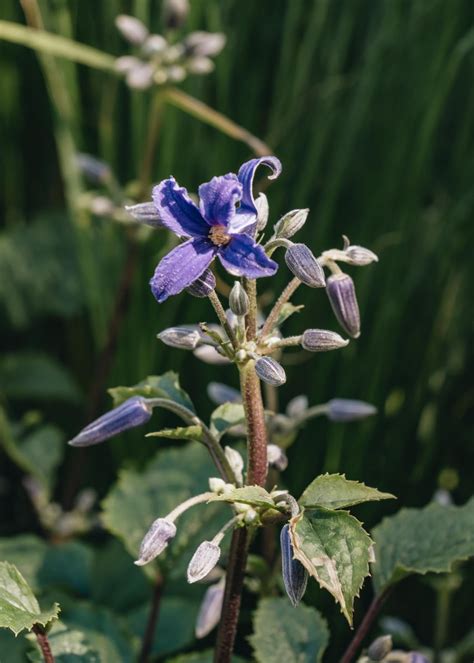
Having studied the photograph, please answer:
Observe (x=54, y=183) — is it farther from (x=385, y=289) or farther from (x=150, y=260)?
(x=385, y=289)

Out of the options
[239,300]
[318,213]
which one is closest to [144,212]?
[239,300]

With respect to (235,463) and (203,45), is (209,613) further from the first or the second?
(203,45)

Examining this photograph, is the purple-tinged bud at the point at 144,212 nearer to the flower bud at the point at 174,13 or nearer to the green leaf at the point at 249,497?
the green leaf at the point at 249,497

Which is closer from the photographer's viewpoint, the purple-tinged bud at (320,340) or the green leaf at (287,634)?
the purple-tinged bud at (320,340)

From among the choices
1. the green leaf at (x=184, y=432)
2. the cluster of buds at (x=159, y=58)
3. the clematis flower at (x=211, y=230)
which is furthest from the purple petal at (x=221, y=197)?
the cluster of buds at (x=159, y=58)

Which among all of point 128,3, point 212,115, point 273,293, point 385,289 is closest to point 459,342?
point 385,289

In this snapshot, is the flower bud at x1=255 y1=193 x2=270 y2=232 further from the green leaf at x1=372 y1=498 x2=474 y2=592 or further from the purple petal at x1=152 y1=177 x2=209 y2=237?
the green leaf at x1=372 y1=498 x2=474 y2=592
